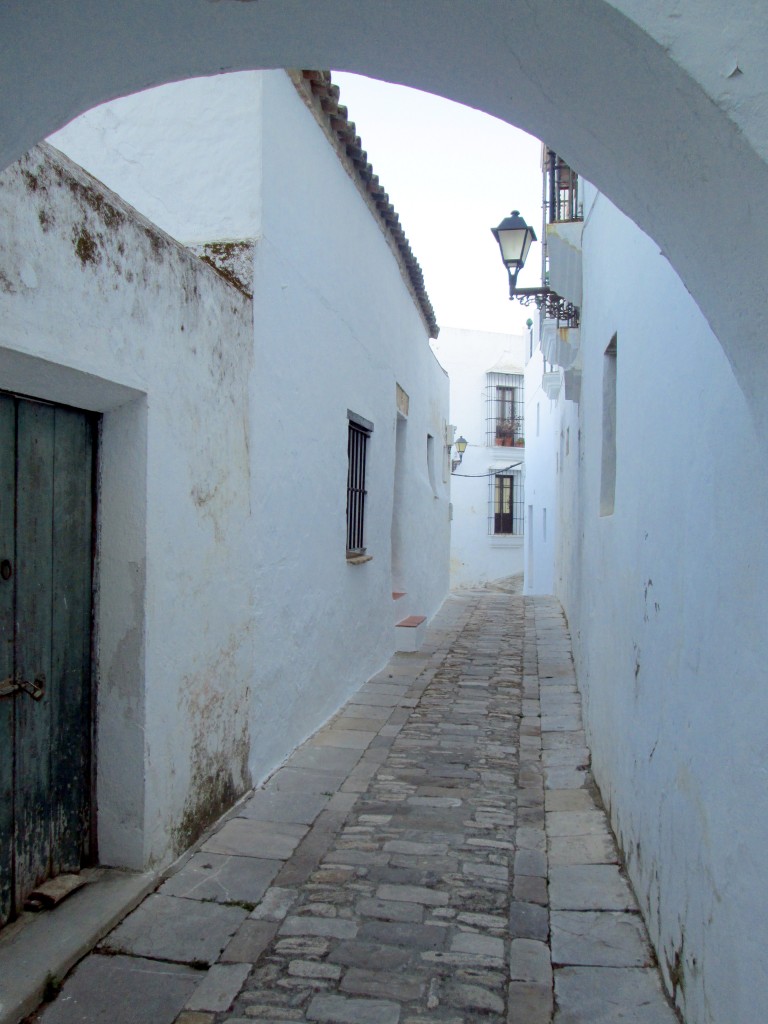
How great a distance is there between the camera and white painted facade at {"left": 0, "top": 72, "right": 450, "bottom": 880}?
303 centimetres

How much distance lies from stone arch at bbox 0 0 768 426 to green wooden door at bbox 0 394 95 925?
138cm

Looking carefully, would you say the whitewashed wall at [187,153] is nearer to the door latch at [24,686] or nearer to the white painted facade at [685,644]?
the white painted facade at [685,644]

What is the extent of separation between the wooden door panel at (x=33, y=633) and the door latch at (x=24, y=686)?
0.06 feet

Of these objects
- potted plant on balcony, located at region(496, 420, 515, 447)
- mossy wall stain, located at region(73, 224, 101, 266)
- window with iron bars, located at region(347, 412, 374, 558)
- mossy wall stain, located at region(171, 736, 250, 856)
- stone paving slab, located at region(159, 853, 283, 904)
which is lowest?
stone paving slab, located at region(159, 853, 283, 904)

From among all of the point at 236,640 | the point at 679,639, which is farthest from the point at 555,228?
the point at 679,639

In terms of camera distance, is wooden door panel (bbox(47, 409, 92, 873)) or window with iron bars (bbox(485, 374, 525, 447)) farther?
window with iron bars (bbox(485, 374, 525, 447))

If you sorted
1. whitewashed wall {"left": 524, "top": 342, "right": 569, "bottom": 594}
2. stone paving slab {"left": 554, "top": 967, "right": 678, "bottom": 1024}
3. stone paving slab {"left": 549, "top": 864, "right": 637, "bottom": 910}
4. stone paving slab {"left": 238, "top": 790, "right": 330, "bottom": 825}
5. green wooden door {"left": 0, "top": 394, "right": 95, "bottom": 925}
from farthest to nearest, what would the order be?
whitewashed wall {"left": 524, "top": 342, "right": 569, "bottom": 594}
stone paving slab {"left": 238, "top": 790, "right": 330, "bottom": 825}
stone paving slab {"left": 549, "top": 864, "right": 637, "bottom": 910}
green wooden door {"left": 0, "top": 394, "right": 95, "bottom": 925}
stone paving slab {"left": 554, "top": 967, "right": 678, "bottom": 1024}

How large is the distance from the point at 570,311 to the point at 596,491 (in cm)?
333

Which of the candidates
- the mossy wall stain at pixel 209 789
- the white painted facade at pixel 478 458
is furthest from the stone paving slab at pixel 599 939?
the white painted facade at pixel 478 458

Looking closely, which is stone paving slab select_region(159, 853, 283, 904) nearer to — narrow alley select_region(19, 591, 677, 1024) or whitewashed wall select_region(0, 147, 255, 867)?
narrow alley select_region(19, 591, 677, 1024)

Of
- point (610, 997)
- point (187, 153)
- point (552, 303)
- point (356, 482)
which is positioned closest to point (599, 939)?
point (610, 997)

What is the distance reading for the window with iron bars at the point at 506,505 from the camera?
2617cm

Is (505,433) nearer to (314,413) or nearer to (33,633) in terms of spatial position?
(314,413)

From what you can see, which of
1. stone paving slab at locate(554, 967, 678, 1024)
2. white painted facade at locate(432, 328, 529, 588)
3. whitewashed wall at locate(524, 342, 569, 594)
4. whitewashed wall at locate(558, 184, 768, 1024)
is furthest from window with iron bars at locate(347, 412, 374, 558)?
white painted facade at locate(432, 328, 529, 588)
